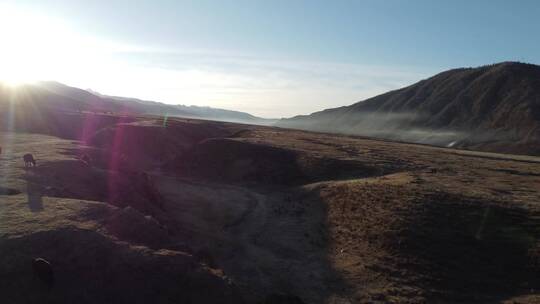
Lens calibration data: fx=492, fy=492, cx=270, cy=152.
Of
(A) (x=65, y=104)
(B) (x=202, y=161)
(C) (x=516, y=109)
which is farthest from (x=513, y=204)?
(A) (x=65, y=104)

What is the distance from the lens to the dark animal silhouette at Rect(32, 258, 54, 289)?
17953 mm

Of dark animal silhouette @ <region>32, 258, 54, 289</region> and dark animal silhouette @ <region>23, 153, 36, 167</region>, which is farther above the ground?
dark animal silhouette @ <region>23, 153, 36, 167</region>

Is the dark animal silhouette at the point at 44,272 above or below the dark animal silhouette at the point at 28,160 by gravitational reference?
below

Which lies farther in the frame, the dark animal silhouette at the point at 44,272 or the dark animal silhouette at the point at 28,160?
the dark animal silhouette at the point at 28,160

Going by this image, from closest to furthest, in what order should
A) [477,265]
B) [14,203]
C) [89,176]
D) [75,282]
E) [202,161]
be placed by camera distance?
[75,282] < [14,203] < [477,265] < [89,176] < [202,161]

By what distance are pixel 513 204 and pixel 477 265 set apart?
36.0ft

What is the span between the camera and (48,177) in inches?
1357

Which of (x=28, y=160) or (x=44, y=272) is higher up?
(x=28, y=160)

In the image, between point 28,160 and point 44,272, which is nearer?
point 44,272

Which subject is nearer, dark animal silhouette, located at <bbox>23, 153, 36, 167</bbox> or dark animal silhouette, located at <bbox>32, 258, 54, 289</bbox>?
dark animal silhouette, located at <bbox>32, 258, 54, 289</bbox>

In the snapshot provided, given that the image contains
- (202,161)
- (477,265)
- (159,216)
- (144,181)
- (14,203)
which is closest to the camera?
(14,203)

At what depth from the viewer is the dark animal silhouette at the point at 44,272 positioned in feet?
58.9

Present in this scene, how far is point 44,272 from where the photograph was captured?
17969 mm

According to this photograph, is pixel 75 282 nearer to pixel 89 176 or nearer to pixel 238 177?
pixel 89 176
